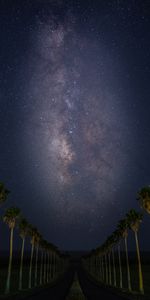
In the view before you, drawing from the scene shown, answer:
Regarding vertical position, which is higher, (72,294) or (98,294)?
(72,294)

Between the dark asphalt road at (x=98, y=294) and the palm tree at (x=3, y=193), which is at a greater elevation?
the palm tree at (x=3, y=193)

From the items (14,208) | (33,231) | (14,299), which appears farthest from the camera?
(33,231)

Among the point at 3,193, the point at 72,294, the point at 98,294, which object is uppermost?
the point at 3,193

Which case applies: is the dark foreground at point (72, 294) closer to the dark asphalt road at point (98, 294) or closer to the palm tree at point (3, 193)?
the dark asphalt road at point (98, 294)

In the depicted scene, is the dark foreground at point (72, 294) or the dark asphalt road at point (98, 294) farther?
the dark asphalt road at point (98, 294)

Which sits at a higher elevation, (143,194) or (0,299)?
(143,194)

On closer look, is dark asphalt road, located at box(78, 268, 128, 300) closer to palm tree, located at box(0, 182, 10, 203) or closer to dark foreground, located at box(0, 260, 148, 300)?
dark foreground, located at box(0, 260, 148, 300)

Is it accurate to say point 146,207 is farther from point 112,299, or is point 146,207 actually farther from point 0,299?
point 0,299

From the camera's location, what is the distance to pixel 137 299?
132ft

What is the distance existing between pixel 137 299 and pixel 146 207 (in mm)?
15508

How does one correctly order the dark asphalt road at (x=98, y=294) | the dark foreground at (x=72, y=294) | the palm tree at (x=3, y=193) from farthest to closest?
the palm tree at (x=3, y=193) → the dark asphalt road at (x=98, y=294) → the dark foreground at (x=72, y=294)

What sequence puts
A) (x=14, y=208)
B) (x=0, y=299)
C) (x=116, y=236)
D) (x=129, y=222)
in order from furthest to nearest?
(x=116, y=236) → (x=129, y=222) → (x=14, y=208) → (x=0, y=299)

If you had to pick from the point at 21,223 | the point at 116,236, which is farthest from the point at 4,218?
the point at 116,236

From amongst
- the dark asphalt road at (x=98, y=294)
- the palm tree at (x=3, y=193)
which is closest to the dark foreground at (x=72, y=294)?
the dark asphalt road at (x=98, y=294)
